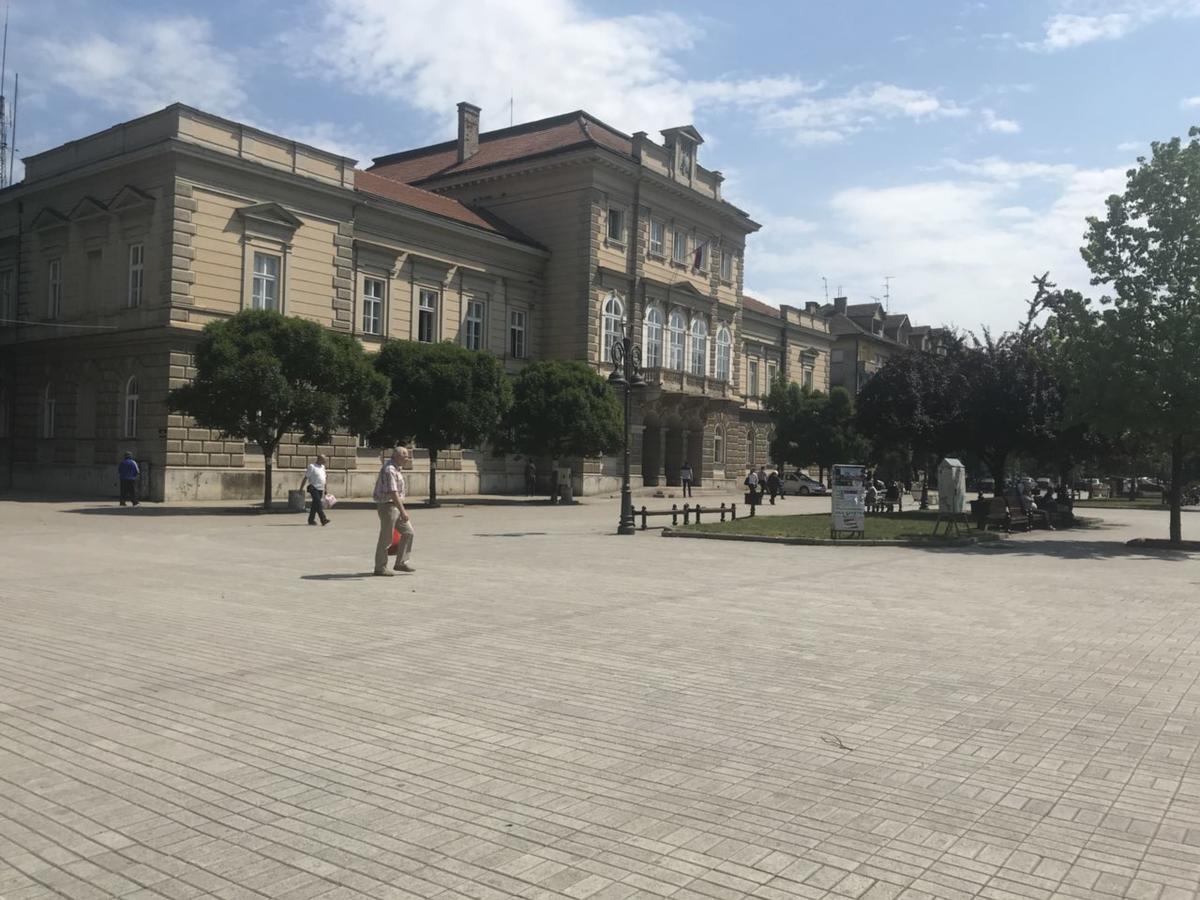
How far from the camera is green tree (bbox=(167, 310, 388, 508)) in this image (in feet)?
87.9

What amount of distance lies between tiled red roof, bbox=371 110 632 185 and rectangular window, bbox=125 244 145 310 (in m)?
20.1

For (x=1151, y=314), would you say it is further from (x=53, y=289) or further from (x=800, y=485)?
(x=800, y=485)

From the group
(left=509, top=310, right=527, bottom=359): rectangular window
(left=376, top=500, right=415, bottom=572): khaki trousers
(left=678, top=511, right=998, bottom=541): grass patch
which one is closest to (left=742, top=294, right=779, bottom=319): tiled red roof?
(left=509, top=310, right=527, bottom=359): rectangular window

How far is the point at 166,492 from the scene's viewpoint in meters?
31.9

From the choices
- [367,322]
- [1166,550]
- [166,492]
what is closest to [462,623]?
[1166,550]

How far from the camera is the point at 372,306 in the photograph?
4072 centimetres

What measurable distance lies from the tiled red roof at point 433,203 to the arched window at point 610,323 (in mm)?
4629

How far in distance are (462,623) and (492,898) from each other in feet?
20.6

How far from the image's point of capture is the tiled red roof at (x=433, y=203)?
41872 mm

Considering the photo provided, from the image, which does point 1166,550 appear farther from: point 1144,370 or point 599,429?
point 599,429

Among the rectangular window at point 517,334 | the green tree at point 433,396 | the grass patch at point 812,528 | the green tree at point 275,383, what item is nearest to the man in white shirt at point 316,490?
the green tree at point 275,383

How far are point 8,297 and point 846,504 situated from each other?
115 ft

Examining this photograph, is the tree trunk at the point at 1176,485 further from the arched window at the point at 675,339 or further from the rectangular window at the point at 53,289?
the rectangular window at the point at 53,289

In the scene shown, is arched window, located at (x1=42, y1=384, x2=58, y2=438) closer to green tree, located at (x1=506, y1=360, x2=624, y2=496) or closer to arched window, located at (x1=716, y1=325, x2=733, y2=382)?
green tree, located at (x1=506, y1=360, x2=624, y2=496)
